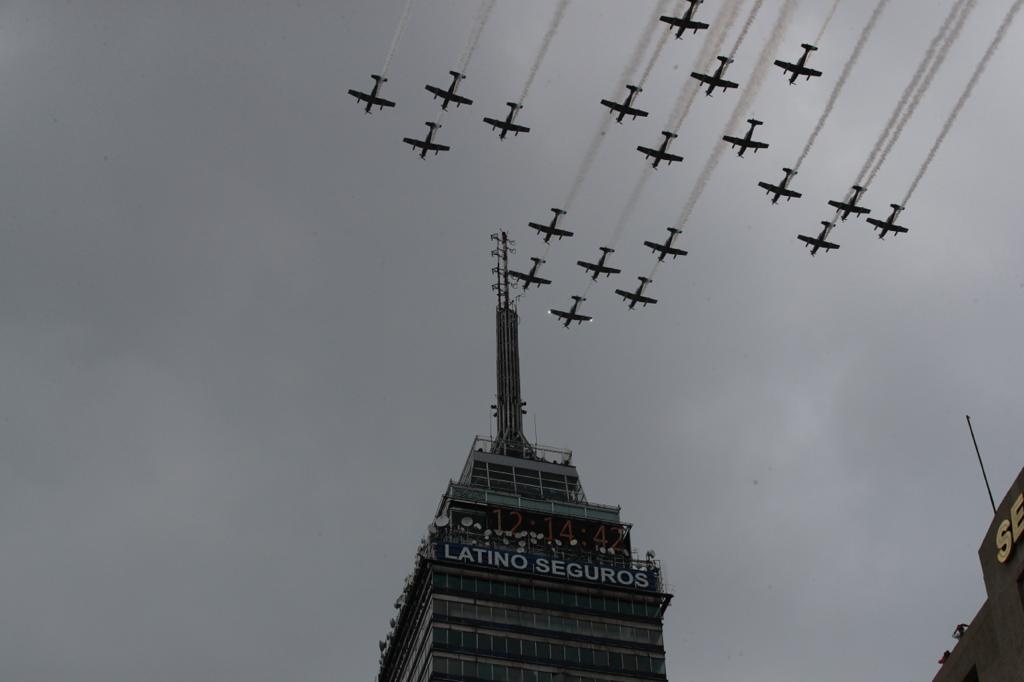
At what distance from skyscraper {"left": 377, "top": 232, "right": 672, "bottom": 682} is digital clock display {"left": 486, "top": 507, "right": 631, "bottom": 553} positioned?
0.16m

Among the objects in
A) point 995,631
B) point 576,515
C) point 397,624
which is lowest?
point 995,631

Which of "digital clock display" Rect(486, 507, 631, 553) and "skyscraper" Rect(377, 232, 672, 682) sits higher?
"digital clock display" Rect(486, 507, 631, 553)

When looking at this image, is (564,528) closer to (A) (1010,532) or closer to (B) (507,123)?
(B) (507,123)

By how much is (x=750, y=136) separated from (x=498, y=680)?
57.9 metres

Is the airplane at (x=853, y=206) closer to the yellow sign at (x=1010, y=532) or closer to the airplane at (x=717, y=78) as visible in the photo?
the airplane at (x=717, y=78)

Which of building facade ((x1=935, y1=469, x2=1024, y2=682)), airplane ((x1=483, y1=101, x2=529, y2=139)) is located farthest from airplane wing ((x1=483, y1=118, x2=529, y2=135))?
building facade ((x1=935, y1=469, x2=1024, y2=682))

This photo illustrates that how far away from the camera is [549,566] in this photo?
170 metres

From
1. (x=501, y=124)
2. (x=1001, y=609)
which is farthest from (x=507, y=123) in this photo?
(x=1001, y=609)

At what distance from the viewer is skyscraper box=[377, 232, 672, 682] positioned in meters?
159

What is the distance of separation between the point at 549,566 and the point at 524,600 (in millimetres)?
5993

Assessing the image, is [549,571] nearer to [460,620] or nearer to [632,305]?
[460,620]

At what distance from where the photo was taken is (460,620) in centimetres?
16088

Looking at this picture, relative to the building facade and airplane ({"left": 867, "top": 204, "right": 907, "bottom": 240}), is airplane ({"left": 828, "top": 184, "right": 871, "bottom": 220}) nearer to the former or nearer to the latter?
airplane ({"left": 867, "top": 204, "right": 907, "bottom": 240})

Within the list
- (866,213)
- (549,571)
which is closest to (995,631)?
(866,213)
